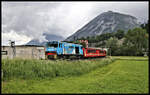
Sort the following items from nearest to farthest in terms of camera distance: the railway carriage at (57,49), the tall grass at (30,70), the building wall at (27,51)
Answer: the tall grass at (30,70) < the railway carriage at (57,49) < the building wall at (27,51)

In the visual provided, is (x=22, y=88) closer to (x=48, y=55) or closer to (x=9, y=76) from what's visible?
(x=9, y=76)

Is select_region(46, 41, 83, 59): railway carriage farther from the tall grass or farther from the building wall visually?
the tall grass

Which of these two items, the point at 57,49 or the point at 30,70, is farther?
the point at 57,49

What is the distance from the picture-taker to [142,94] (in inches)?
293

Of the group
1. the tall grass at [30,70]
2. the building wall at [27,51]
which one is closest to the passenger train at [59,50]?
the building wall at [27,51]

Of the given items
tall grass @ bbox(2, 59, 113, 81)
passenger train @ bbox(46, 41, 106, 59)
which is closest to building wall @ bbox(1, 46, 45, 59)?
passenger train @ bbox(46, 41, 106, 59)

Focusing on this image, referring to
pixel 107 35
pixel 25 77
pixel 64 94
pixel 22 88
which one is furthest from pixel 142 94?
pixel 107 35

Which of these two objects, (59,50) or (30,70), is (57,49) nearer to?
(59,50)

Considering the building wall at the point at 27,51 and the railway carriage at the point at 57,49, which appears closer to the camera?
the railway carriage at the point at 57,49

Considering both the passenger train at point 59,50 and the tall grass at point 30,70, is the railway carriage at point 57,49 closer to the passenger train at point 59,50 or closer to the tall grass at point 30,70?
the passenger train at point 59,50

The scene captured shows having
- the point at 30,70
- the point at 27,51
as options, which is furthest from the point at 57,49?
the point at 30,70

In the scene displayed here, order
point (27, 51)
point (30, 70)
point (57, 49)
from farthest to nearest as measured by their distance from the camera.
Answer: point (27, 51) < point (57, 49) < point (30, 70)

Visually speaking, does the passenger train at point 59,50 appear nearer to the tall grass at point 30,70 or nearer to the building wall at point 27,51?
the building wall at point 27,51

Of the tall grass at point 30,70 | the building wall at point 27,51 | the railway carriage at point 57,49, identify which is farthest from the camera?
the building wall at point 27,51
